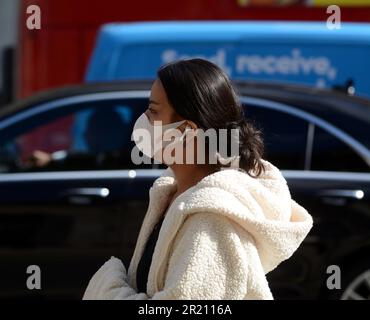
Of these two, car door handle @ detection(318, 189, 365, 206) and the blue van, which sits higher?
the blue van

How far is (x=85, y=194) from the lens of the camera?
5.61 metres

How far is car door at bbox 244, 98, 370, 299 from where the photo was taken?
17.6 ft

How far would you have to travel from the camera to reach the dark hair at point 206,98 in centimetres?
229

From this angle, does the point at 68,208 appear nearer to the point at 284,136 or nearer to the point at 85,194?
the point at 85,194

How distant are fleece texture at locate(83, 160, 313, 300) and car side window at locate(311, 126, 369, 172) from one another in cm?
327

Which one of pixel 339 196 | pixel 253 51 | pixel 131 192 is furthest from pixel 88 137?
pixel 253 51

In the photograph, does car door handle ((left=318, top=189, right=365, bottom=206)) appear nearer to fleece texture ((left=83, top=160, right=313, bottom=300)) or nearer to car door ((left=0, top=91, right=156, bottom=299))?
car door ((left=0, top=91, right=156, bottom=299))

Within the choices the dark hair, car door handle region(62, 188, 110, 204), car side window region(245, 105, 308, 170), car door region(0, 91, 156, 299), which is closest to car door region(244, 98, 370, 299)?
car side window region(245, 105, 308, 170)

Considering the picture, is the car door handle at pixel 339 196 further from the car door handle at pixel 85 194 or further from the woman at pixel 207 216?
the woman at pixel 207 216

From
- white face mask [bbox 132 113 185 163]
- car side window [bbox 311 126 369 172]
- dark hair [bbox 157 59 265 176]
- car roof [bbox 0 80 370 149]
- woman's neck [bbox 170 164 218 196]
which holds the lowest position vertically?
car side window [bbox 311 126 369 172]

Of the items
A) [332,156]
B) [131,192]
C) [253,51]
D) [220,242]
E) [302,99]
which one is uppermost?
[220,242]

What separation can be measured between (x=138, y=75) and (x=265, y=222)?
239 inches

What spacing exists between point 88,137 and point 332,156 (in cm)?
149
